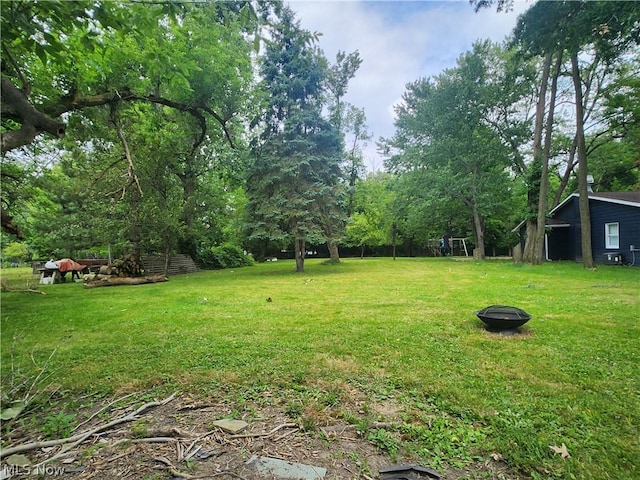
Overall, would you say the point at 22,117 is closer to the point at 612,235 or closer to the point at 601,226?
the point at 612,235

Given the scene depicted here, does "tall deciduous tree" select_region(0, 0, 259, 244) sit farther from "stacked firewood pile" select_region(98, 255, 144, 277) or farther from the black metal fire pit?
"stacked firewood pile" select_region(98, 255, 144, 277)

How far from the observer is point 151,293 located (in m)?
8.25

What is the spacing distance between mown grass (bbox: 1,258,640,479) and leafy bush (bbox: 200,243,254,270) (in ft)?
38.0

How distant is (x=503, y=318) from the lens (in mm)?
3938

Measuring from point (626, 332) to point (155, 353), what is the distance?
5.72 metres

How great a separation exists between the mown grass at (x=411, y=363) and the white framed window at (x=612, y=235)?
10073 mm

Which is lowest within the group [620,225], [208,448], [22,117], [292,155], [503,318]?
[208,448]

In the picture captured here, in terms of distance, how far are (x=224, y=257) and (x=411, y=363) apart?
17.0m

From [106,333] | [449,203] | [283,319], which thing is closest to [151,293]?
[106,333]

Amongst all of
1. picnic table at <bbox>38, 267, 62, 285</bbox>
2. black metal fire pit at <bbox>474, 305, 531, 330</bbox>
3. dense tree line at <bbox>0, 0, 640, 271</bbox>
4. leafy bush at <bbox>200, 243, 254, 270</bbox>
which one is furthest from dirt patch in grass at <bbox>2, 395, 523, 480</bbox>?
leafy bush at <bbox>200, 243, 254, 270</bbox>

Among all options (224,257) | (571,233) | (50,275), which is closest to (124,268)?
(50,275)

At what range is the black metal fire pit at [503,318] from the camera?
3.92 m

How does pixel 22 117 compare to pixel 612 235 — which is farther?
pixel 612 235

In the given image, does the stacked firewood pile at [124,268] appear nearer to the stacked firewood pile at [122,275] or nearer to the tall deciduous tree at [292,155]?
the stacked firewood pile at [122,275]
